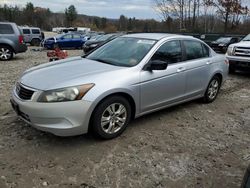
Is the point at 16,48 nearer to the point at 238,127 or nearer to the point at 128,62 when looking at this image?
the point at 128,62

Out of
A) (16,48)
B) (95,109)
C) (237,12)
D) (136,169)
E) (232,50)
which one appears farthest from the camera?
(237,12)

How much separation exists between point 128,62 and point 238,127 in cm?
224

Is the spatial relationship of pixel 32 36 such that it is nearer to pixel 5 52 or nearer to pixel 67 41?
pixel 67 41

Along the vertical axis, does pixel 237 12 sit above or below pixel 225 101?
above

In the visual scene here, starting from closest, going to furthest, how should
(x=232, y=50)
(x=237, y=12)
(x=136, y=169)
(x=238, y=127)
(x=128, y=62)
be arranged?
(x=136, y=169), (x=128, y=62), (x=238, y=127), (x=232, y=50), (x=237, y=12)

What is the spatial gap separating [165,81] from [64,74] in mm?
1682

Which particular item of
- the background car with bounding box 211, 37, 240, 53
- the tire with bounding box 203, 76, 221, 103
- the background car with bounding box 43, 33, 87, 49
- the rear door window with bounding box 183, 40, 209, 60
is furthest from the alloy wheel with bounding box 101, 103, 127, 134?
the background car with bounding box 43, 33, 87, 49

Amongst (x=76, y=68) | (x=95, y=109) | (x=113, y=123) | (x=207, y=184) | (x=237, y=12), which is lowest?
(x=207, y=184)

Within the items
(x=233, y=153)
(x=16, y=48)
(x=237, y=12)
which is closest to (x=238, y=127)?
(x=233, y=153)

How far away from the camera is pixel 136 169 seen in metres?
3.70

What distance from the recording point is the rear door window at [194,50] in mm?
5741

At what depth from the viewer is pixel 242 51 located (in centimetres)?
1012

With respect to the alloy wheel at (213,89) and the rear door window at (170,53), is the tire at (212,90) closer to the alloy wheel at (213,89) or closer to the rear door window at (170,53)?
the alloy wheel at (213,89)

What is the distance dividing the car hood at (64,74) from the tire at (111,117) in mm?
416
